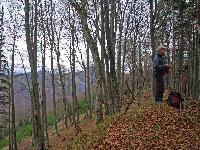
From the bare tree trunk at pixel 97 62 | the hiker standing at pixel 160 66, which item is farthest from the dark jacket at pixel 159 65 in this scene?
the bare tree trunk at pixel 97 62

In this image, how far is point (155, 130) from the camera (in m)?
10.6

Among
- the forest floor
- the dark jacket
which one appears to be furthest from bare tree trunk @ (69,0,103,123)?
the dark jacket

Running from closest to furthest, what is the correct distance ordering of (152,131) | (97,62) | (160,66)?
(152,131) → (160,66) → (97,62)

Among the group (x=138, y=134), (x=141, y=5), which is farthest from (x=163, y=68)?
(x=141, y=5)

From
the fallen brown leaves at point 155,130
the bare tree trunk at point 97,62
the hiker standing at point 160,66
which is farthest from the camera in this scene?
the bare tree trunk at point 97,62

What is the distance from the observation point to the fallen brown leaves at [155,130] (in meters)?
9.66

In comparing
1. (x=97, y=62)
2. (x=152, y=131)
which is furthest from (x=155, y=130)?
(x=97, y=62)

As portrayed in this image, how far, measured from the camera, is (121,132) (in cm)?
1093

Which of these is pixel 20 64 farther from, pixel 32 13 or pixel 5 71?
pixel 32 13

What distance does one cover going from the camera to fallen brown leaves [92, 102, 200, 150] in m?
9.66

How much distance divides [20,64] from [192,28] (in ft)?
55.3

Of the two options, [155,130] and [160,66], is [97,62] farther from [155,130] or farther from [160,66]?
[155,130]

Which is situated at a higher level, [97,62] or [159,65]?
[97,62]

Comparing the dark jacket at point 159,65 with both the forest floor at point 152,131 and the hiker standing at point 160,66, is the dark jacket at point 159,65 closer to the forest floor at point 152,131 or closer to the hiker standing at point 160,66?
the hiker standing at point 160,66
